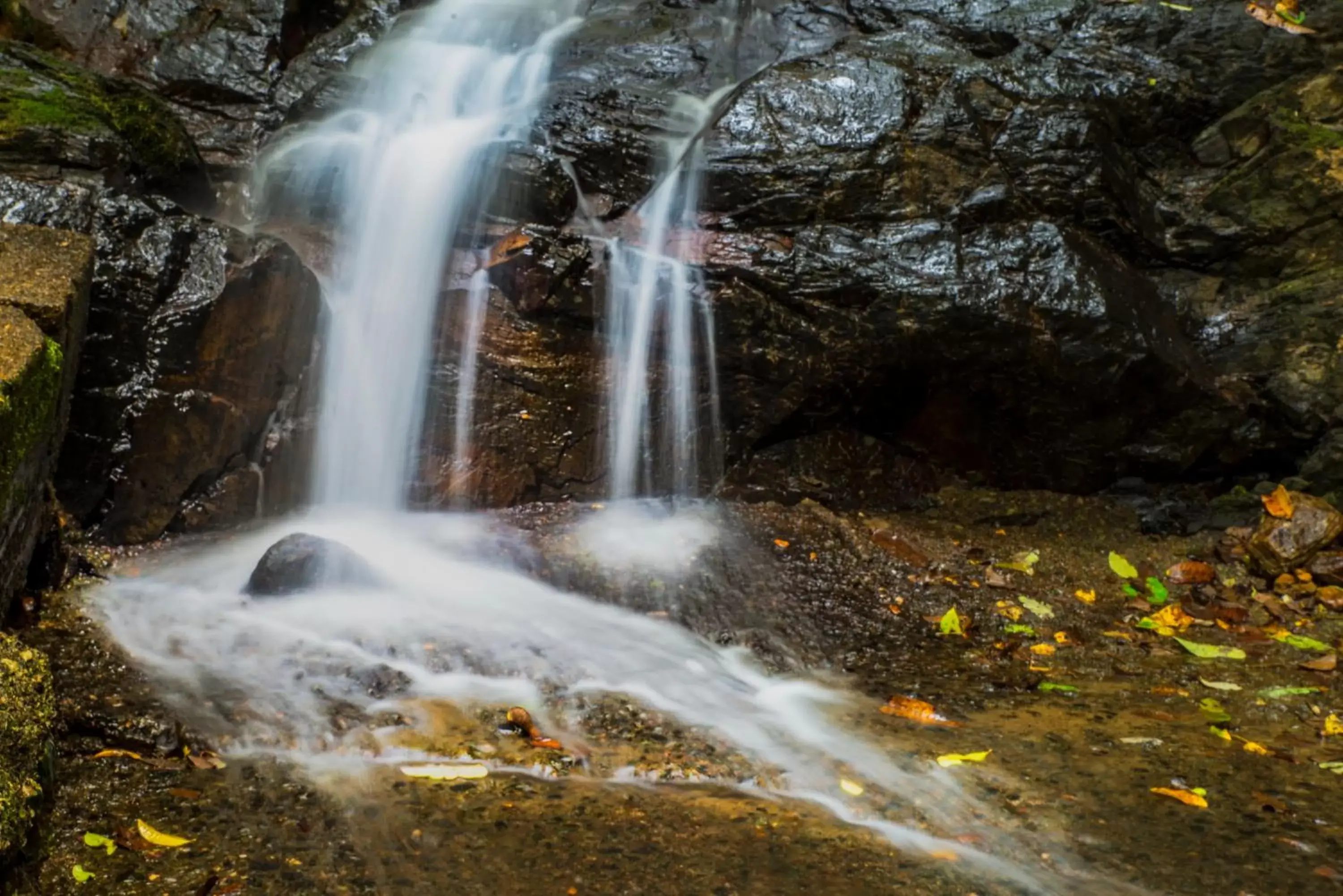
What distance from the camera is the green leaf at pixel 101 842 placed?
8.14ft

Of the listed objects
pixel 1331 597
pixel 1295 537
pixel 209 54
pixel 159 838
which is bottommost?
pixel 159 838

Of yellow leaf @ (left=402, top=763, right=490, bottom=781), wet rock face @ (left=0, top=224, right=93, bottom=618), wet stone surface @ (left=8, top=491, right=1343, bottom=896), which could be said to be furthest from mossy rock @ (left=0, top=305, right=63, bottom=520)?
yellow leaf @ (left=402, top=763, right=490, bottom=781)

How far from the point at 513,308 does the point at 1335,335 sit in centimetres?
587

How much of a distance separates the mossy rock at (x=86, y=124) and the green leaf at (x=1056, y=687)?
6.33m

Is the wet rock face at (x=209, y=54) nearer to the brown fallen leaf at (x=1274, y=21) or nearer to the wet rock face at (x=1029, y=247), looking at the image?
the wet rock face at (x=1029, y=247)

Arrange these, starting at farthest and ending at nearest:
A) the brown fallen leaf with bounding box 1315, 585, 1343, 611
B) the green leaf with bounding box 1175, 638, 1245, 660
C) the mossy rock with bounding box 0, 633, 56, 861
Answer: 1. the brown fallen leaf with bounding box 1315, 585, 1343, 611
2. the green leaf with bounding box 1175, 638, 1245, 660
3. the mossy rock with bounding box 0, 633, 56, 861

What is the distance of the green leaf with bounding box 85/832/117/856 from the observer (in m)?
2.48

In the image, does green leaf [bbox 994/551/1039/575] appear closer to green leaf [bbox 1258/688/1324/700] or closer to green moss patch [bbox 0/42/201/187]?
green leaf [bbox 1258/688/1324/700]

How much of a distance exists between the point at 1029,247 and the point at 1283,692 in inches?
128

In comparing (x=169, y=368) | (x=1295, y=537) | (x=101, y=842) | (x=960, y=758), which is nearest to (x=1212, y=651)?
(x=1295, y=537)

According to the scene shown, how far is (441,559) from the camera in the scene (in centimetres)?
552

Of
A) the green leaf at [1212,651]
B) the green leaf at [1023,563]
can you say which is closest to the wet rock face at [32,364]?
the green leaf at [1023,563]

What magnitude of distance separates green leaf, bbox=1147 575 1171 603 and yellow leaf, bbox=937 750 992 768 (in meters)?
2.68

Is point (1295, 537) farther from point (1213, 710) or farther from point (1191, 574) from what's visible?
point (1213, 710)
